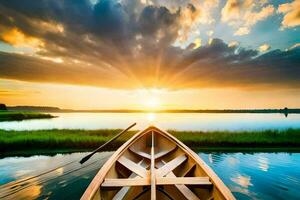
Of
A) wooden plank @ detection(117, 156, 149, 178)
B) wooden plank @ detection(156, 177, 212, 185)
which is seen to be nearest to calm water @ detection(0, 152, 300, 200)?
wooden plank @ detection(117, 156, 149, 178)

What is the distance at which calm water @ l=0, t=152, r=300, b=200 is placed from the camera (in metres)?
6.26

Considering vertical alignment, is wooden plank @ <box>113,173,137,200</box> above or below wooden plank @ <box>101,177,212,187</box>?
below

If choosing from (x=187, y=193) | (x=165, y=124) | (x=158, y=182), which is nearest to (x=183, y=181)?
(x=187, y=193)

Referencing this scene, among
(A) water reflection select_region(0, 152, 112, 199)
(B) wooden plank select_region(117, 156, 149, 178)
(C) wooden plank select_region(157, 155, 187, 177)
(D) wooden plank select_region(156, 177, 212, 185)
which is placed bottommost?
(A) water reflection select_region(0, 152, 112, 199)

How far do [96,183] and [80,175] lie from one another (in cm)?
503

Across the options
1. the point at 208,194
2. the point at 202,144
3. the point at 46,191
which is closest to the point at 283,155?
the point at 202,144

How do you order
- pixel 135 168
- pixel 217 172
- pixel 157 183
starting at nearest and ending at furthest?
pixel 157 183, pixel 135 168, pixel 217 172

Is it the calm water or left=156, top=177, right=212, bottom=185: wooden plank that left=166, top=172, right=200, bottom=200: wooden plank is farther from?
the calm water

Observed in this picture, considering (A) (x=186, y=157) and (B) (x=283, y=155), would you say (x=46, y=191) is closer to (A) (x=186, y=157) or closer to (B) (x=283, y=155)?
(A) (x=186, y=157)

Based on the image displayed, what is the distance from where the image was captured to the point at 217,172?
846 centimetres

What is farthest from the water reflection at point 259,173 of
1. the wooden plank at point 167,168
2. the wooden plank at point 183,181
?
the wooden plank at point 183,181

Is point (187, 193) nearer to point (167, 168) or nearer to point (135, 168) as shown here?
point (167, 168)

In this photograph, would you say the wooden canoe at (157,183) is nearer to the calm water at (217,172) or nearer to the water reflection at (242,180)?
the calm water at (217,172)

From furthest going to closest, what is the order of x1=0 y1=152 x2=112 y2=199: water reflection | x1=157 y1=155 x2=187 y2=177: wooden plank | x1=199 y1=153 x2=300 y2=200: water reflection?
x1=199 y1=153 x2=300 y2=200: water reflection
x1=0 y1=152 x2=112 y2=199: water reflection
x1=157 y1=155 x2=187 y2=177: wooden plank
